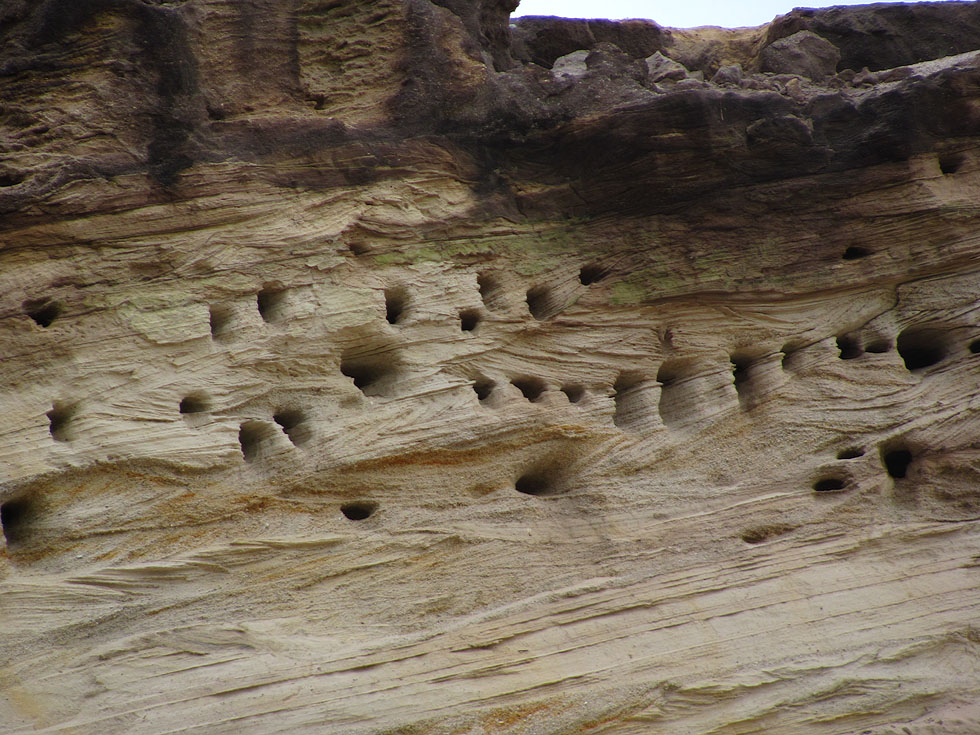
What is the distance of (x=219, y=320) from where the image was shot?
7023 millimetres

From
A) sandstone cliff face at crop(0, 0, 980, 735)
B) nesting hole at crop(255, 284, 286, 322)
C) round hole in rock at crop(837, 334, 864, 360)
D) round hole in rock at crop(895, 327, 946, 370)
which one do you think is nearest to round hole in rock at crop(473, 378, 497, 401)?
sandstone cliff face at crop(0, 0, 980, 735)

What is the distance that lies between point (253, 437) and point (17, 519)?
156 centimetres

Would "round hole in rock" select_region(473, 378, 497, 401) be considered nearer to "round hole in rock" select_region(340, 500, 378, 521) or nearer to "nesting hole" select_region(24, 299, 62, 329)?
"round hole in rock" select_region(340, 500, 378, 521)

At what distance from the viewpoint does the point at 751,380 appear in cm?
806

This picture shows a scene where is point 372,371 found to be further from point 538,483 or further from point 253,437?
point 538,483

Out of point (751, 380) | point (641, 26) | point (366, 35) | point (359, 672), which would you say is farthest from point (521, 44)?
point (359, 672)

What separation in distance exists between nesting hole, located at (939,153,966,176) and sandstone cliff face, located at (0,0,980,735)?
0.02 meters

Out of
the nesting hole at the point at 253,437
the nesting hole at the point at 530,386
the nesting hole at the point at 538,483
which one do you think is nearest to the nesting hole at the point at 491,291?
the nesting hole at the point at 530,386

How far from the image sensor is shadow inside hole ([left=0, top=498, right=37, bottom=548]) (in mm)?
6113

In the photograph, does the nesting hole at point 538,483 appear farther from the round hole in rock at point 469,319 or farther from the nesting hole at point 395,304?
the nesting hole at point 395,304

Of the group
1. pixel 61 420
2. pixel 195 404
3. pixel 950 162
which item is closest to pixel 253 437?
pixel 195 404

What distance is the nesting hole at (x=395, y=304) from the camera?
743cm

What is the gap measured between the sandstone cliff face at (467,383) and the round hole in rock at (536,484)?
0.16m

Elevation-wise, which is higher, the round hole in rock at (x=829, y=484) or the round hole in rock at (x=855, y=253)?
the round hole in rock at (x=855, y=253)
